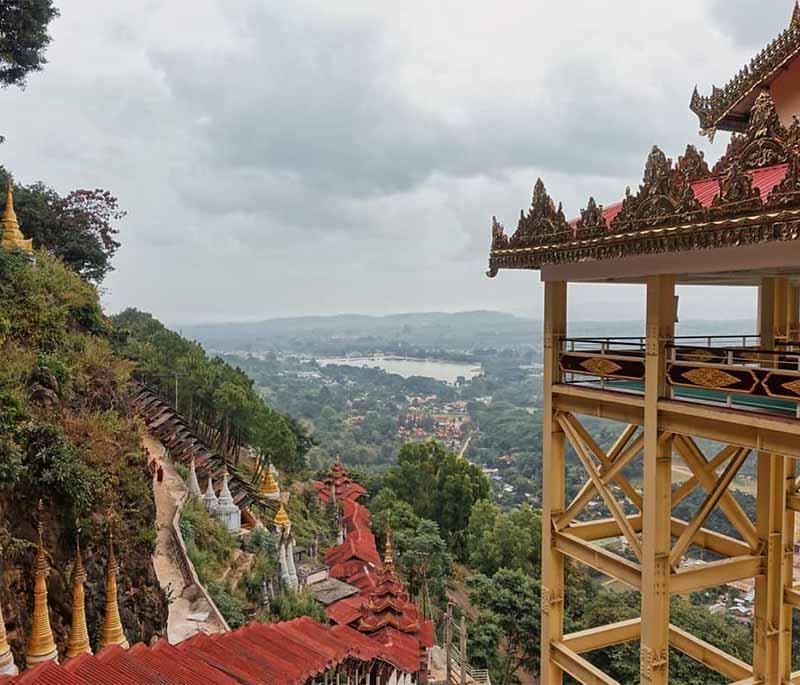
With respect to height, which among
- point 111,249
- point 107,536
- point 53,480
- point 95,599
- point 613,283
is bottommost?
point 95,599

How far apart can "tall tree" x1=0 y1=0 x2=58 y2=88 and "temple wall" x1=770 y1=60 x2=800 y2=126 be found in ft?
57.2

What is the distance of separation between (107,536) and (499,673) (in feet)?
56.8

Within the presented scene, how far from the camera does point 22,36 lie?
15086 millimetres

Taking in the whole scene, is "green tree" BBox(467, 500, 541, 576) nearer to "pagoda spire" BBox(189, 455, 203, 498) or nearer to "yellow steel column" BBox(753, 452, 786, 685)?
"pagoda spire" BBox(189, 455, 203, 498)

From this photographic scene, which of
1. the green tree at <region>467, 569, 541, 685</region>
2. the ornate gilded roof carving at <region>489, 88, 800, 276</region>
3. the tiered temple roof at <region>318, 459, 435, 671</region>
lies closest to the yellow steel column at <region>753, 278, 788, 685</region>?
the ornate gilded roof carving at <region>489, 88, 800, 276</region>

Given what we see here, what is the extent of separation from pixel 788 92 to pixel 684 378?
360 centimetres

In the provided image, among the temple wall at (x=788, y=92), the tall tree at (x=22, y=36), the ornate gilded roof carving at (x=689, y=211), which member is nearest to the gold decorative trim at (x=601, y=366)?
the ornate gilded roof carving at (x=689, y=211)

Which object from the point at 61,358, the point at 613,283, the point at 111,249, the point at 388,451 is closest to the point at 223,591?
the point at 61,358

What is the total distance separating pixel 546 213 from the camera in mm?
5633

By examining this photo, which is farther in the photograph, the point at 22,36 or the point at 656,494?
the point at 22,36

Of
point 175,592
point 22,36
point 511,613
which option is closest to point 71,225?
point 22,36

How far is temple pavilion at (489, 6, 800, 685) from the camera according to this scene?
4062mm

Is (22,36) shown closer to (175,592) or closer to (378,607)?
(175,592)

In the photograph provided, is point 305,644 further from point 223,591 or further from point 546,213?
point 546,213
